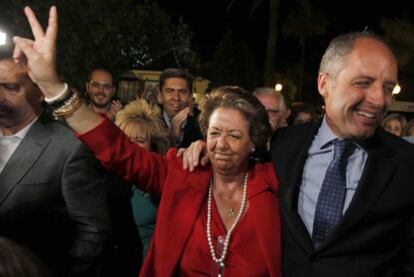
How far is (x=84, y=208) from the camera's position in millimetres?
2939

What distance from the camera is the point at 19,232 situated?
2799 millimetres

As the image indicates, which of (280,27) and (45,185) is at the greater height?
(280,27)

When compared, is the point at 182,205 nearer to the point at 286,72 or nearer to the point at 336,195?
the point at 336,195

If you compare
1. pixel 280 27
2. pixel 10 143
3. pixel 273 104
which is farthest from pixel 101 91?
pixel 280 27

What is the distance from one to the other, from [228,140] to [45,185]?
1.04m

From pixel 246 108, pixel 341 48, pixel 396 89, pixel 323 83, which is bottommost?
pixel 396 89

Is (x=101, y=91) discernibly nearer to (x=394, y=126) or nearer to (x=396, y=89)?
(x=394, y=126)

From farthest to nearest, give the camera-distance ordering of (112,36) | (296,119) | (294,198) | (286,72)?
(286,72) < (112,36) < (296,119) < (294,198)

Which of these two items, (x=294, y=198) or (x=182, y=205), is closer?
(x=294, y=198)

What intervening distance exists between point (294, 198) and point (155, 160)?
83 cm

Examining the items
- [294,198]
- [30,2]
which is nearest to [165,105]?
[294,198]

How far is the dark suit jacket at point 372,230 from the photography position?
246cm

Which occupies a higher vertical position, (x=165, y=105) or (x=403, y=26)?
(x=403, y=26)

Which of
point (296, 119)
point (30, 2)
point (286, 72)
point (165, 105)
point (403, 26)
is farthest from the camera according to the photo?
point (286, 72)
